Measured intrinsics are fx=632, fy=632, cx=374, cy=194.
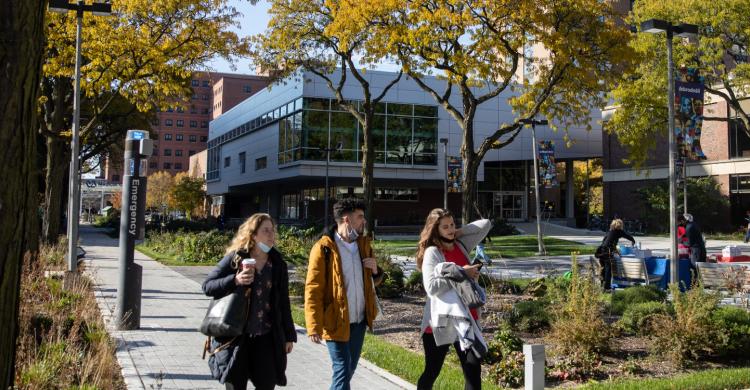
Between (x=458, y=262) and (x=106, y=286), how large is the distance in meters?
11.4

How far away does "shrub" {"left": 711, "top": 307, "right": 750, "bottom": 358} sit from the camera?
751cm

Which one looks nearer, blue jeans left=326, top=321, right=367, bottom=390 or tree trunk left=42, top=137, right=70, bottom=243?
blue jeans left=326, top=321, right=367, bottom=390

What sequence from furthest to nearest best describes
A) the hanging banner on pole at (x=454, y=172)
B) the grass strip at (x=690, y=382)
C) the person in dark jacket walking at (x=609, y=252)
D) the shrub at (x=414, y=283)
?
the hanging banner on pole at (x=454, y=172) < the person in dark jacket walking at (x=609, y=252) < the shrub at (x=414, y=283) < the grass strip at (x=690, y=382)

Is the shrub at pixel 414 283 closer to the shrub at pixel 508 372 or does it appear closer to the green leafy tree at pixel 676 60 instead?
the shrub at pixel 508 372

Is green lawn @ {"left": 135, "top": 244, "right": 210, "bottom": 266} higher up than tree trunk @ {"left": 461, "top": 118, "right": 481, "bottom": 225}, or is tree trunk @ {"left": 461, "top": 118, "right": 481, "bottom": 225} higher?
tree trunk @ {"left": 461, "top": 118, "right": 481, "bottom": 225}

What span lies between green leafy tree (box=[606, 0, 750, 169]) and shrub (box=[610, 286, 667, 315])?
16.4m

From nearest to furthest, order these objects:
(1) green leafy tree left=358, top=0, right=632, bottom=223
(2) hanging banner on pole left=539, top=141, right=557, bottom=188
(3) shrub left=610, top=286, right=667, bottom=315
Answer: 1. (3) shrub left=610, top=286, right=667, bottom=315
2. (1) green leafy tree left=358, top=0, right=632, bottom=223
3. (2) hanging banner on pole left=539, top=141, right=557, bottom=188

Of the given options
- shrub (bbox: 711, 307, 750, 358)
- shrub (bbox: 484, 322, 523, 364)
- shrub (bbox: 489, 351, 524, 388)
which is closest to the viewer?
shrub (bbox: 489, 351, 524, 388)

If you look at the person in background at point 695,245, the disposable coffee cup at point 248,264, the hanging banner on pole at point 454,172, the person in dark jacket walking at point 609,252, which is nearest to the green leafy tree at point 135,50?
the person in dark jacket walking at point 609,252

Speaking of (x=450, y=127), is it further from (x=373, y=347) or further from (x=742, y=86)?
(x=373, y=347)

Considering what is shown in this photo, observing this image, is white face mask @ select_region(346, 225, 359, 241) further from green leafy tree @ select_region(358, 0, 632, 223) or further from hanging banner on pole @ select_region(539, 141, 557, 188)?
hanging banner on pole @ select_region(539, 141, 557, 188)

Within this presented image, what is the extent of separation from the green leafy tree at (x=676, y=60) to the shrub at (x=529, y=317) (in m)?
18.4

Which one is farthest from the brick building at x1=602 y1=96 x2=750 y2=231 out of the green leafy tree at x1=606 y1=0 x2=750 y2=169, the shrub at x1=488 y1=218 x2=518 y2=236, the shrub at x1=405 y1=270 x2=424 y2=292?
the shrub at x1=405 y1=270 x2=424 y2=292

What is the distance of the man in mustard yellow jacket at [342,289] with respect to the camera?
4.84 meters
